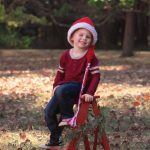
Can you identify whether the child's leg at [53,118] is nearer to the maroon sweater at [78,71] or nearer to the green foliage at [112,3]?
the maroon sweater at [78,71]

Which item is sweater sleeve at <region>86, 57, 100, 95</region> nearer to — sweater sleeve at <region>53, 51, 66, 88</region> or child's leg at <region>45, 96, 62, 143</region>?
sweater sleeve at <region>53, 51, 66, 88</region>

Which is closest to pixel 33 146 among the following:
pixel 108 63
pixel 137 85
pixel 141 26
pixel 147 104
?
pixel 147 104

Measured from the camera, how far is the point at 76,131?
5.27m

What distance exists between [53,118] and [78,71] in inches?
25.5

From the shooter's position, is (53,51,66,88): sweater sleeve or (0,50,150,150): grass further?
(0,50,150,150): grass

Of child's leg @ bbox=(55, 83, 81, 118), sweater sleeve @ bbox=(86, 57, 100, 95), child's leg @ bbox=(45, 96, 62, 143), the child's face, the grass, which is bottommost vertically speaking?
the grass

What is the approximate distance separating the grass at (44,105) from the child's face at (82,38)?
68 centimetres

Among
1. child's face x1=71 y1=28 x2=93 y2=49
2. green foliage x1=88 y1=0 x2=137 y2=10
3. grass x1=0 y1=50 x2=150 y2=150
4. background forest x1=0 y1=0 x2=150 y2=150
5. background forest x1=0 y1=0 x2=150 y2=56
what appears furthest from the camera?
background forest x1=0 y1=0 x2=150 y2=56

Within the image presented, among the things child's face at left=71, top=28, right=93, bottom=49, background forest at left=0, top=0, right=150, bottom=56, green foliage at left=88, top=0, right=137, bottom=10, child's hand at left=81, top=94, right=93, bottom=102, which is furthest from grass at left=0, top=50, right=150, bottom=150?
background forest at left=0, top=0, right=150, bottom=56

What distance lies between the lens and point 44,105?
9.70 meters

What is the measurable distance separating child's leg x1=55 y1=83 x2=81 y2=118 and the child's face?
40 cm

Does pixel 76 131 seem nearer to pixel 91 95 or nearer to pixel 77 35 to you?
pixel 91 95

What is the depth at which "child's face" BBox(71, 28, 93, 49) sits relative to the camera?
5617mm

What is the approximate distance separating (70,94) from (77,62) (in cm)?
33
